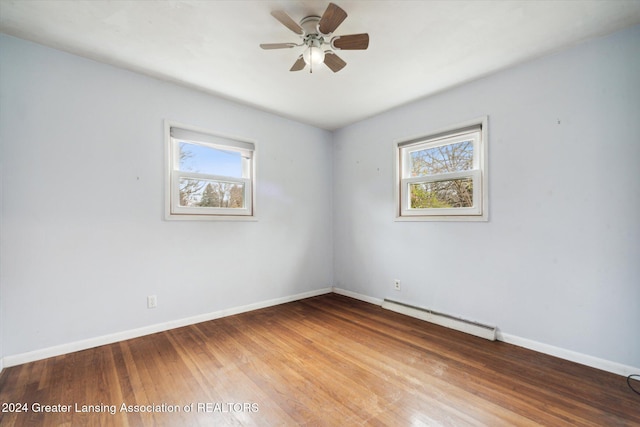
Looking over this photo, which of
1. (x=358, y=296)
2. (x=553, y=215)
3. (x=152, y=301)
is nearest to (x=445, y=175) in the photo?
(x=553, y=215)

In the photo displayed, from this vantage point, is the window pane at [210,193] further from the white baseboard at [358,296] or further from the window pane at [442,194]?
the window pane at [442,194]

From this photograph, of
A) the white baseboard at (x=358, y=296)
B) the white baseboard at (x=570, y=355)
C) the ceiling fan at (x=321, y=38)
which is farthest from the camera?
the white baseboard at (x=358, y=296)

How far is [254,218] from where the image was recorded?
3.61m

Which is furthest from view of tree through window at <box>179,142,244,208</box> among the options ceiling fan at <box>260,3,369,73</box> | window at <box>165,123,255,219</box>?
ceiling fan at <box>260,3,369,73</box>

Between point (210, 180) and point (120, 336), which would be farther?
point (210, 180)

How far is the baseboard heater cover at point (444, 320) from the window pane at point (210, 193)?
2.34 meters

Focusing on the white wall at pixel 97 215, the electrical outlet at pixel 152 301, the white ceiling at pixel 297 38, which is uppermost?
the white ceiling at pixel 297 38

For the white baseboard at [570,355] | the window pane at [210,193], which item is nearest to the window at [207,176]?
the window pane at [210,193]

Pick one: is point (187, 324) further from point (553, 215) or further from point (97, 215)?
point (553, 215)

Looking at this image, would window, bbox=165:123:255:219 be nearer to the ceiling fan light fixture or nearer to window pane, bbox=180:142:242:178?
window pane, bbox=180:142:242:178

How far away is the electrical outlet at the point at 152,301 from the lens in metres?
2.79

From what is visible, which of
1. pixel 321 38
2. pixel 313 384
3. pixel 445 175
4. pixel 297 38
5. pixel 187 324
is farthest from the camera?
pixel 445 175

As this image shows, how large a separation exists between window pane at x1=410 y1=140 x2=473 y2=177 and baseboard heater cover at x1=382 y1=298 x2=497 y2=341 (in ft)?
5.32

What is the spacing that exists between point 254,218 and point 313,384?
7.06ft
